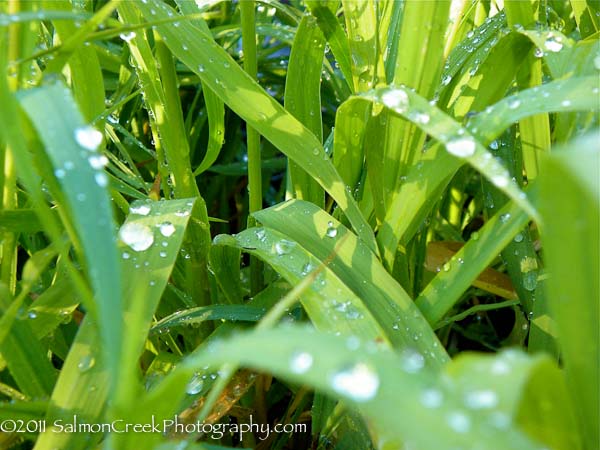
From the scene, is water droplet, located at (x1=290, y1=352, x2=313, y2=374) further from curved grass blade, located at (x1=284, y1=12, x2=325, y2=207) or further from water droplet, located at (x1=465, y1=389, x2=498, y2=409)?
curved grass blade, located at (x1=284, y1=12, x2=325, y2=207)

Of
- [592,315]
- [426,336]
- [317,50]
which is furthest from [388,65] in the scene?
[592,315]

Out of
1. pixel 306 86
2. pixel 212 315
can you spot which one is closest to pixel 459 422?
pixel 212 315

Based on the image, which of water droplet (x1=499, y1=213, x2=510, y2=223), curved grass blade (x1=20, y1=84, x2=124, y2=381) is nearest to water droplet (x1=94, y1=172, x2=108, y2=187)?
curved grass blade (x1=20, y1=84, x2=124, y2=381)

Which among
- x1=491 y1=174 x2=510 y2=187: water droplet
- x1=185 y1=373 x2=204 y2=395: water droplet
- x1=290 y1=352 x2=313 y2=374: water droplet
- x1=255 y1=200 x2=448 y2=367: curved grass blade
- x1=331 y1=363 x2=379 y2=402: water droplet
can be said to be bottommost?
x1=185 y1=373 x2=204 y2=395: water droplet

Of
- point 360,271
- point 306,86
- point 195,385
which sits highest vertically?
point 306,86

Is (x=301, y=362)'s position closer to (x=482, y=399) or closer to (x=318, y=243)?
(x=482, y=399)

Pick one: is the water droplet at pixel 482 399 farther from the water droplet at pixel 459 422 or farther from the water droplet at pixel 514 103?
the water droplet at pixel 514 103

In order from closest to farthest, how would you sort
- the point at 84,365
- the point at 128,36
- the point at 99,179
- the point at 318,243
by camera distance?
the point at 99,179 < the point at 84,365 < the point at 318,243 < the point at 128,36

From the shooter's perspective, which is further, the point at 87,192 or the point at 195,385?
the point at 195,385
